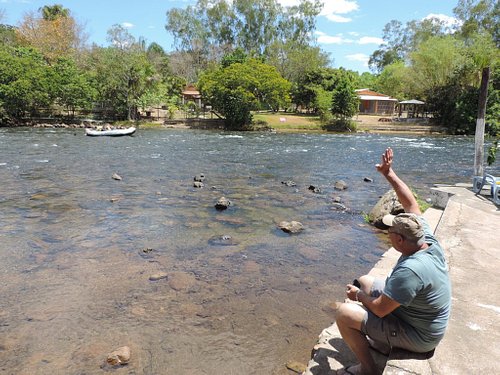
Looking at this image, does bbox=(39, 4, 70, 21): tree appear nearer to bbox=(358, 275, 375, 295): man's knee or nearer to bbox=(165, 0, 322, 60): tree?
bbox=(165, 0, 322, 60): tree

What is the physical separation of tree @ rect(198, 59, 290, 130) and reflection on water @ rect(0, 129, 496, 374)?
96.7 feet

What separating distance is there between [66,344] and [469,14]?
262 feet

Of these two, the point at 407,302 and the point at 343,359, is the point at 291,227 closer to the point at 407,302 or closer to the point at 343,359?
the point at 343,359

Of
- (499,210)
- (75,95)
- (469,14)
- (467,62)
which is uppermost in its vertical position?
(469,14)

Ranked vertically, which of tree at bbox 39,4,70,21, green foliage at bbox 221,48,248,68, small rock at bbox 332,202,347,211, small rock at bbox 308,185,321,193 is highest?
tree at bbox 39,4,70,21

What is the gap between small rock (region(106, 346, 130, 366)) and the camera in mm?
4821

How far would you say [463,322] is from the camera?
4113 millimetres

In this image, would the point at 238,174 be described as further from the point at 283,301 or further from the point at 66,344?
the point at 66,344

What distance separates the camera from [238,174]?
19.1 m

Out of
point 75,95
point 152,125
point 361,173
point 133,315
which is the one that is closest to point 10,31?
point 75,95

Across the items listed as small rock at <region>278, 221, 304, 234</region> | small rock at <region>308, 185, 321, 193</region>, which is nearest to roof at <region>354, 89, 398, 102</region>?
small rock at <region>308, 185, 321, 193</region>

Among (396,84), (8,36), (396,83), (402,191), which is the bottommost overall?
(402,191)

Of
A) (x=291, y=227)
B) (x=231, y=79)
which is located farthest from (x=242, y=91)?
(x=291, y=227)

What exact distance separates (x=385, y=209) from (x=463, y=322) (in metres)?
6.65
